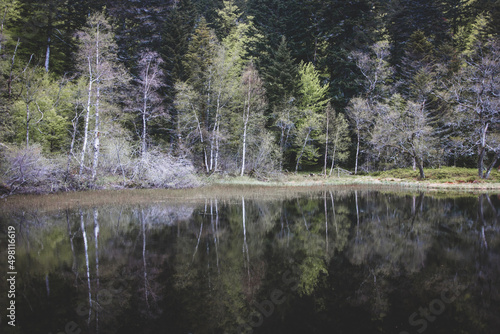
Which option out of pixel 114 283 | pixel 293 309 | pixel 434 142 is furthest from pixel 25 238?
pixel 434 142

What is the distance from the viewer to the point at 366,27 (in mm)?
41062

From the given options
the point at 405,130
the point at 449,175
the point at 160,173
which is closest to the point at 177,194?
the point at 160,173

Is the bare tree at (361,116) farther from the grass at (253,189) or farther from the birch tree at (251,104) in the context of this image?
the birch tree at (251,104)

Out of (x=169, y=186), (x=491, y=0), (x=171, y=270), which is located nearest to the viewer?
(x=171, y=270)

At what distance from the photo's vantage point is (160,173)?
2136 centimetres

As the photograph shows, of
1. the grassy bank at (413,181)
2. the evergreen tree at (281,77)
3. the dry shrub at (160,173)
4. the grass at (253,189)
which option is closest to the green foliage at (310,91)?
the evergreen tree at (281,77)

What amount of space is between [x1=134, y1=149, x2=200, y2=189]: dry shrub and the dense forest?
0.10 metres

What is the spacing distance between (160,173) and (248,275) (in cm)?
1589

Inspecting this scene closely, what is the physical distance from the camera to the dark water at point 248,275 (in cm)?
505

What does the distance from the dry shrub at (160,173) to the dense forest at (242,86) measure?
0.10m

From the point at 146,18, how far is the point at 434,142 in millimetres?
36796

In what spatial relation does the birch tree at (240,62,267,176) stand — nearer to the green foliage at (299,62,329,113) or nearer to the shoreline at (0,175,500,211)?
the shoreline at (0,175,500,211)

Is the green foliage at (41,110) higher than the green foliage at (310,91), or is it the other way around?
the green foliage at (310,91)

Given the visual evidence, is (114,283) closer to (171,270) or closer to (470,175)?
(171,270)
